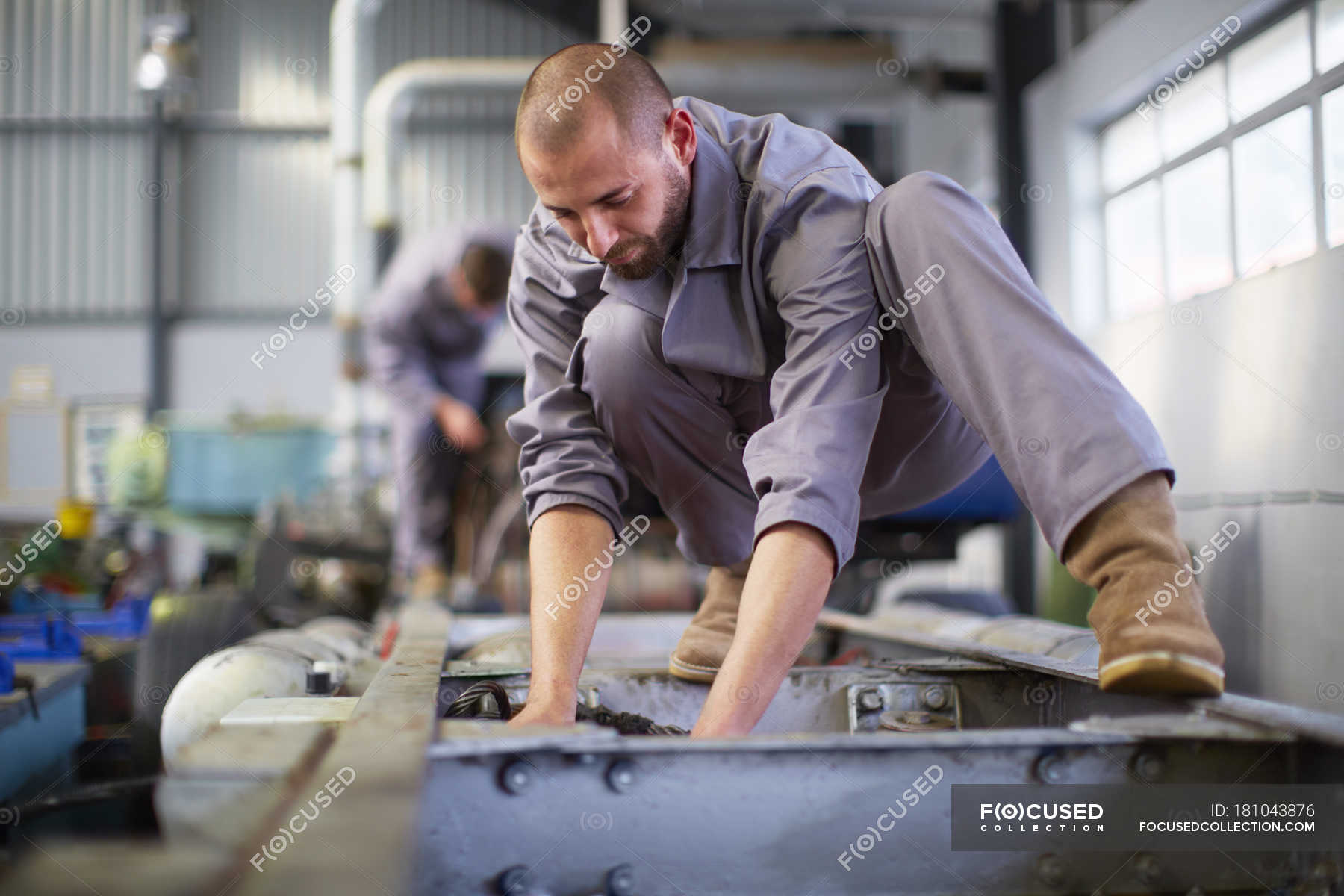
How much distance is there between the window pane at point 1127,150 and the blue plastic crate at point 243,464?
4.75m

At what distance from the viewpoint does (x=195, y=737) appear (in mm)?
1422

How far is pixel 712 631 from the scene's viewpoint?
1.56m

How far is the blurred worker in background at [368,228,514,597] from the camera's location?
3.82 m

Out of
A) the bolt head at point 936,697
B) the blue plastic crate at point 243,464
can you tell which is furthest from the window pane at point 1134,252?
the blue plastic crate at point 243,464

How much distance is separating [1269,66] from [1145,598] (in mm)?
2033

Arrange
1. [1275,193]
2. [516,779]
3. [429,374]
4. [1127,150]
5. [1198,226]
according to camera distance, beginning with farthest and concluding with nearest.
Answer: [429,374] < [1127,150] < [1198,226] < [1275,193] < [516,779]

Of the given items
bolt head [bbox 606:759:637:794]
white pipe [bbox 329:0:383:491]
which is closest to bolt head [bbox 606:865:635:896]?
bolt head [bbox 606:759:637:794]

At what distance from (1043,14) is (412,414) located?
2896mm

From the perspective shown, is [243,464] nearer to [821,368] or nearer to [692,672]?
[692,672]

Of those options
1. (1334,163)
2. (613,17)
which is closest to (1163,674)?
(1334,163)

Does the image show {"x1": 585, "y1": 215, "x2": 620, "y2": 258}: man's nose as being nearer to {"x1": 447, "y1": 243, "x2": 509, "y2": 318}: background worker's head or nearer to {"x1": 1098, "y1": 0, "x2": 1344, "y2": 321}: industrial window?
{"x1": 1098, "y1": 0, "x2": 1344, "y2": 321}: industrial window

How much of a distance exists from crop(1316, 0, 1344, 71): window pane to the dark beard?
1.64 meters

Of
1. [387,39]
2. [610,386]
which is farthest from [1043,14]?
[387,39]

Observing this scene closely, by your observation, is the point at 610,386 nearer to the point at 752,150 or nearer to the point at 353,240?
the point at 752,150
